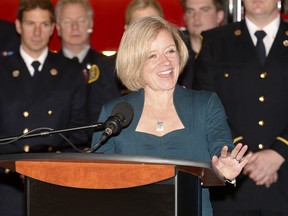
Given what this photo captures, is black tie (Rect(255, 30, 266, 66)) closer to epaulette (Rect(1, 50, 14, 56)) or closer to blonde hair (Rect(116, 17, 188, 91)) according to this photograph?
blonde hair (Rect(116, 17, 188, 91))

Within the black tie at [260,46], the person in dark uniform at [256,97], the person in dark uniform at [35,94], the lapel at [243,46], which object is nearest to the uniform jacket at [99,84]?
the person in dark uniform at [35,94]

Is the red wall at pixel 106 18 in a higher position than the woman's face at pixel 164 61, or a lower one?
higher

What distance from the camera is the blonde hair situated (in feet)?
11.7

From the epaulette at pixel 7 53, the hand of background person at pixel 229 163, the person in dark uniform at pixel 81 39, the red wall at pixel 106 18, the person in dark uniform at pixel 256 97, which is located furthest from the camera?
the red wall at pixel 106 18

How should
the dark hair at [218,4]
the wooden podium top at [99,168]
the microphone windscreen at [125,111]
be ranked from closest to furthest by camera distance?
the wooden podium top at [99,168] < the microphone windscreen at [125,111] < the dark hair at [218,4]

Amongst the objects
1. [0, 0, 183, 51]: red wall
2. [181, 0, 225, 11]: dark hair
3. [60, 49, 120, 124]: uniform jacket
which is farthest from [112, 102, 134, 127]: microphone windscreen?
[0, 0, 183, 51]: red wall

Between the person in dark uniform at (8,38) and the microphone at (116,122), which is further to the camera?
the person in dark uniform at (8,38)

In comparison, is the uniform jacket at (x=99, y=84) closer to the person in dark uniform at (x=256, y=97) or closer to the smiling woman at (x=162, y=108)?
the person in dark uniform at (x=256, y=97)

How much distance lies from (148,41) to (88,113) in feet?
5.84

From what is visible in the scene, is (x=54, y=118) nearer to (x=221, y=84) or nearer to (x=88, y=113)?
(x=88, y=113)

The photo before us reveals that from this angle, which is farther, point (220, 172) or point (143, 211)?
point (220, 172)

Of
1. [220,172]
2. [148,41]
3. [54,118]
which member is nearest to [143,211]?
[220,172]

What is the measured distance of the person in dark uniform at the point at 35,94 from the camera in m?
5.04

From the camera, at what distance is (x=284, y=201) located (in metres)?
4.63
